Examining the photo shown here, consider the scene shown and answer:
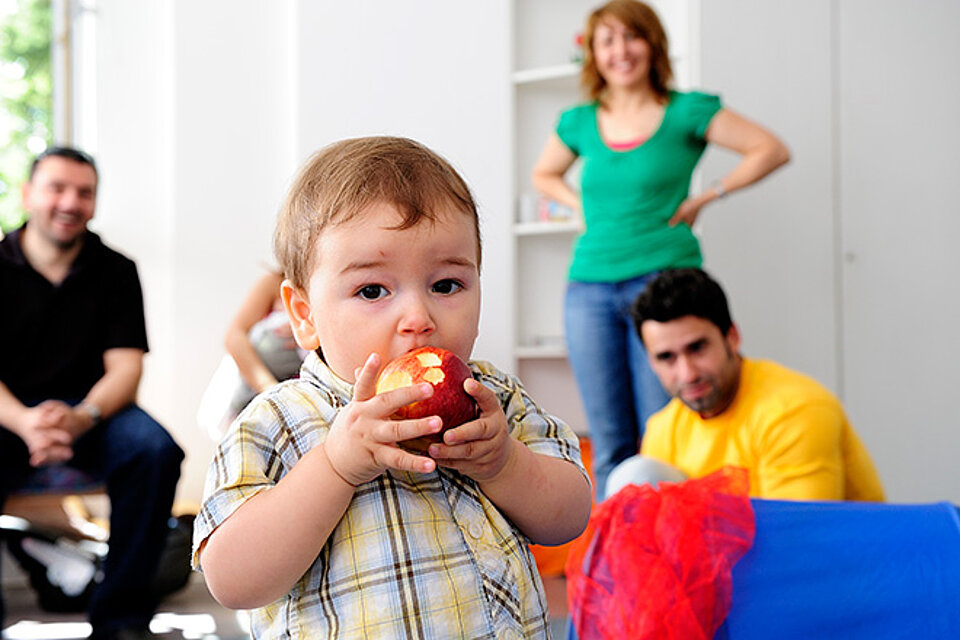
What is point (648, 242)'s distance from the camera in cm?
250

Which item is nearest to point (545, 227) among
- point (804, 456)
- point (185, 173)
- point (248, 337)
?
point (248, 337)

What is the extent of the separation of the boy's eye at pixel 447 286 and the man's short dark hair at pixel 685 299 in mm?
1236

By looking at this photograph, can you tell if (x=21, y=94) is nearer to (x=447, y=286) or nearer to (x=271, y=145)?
(x=271, y=145)

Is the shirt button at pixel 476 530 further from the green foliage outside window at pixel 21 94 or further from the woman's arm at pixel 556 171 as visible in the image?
the green foliage outside window at pixel 21 94

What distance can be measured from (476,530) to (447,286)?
0.22 meters

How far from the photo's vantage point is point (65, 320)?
2.64m

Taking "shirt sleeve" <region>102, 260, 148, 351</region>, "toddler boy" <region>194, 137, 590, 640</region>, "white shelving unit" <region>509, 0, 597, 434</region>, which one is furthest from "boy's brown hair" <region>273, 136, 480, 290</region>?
"white shelving unit" <region>509, 0, 597, 434</region>

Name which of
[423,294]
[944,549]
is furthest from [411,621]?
[944,549]

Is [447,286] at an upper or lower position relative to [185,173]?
lower

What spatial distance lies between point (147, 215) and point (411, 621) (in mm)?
3087

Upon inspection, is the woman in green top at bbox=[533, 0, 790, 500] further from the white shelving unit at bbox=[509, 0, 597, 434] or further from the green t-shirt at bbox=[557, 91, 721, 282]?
the white shelving unit at bbox=[509, 0, 597, 434]

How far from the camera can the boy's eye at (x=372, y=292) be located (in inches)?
33.8

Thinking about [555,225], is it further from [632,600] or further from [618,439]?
[632,600]

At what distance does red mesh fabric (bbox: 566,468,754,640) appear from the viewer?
53.4 inches
